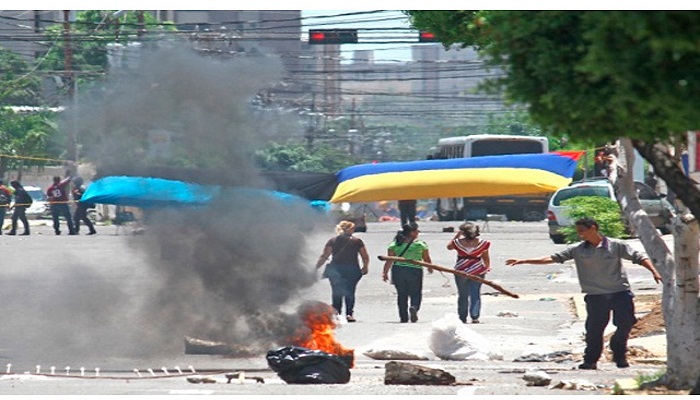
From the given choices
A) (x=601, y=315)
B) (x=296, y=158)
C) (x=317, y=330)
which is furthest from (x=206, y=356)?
(x=296, y=158)

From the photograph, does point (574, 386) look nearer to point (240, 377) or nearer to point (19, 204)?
point (240, 377)

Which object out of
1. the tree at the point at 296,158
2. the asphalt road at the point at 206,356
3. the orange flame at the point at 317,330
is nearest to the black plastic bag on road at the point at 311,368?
the asphalt road at the point at 206,356

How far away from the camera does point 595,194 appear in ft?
115

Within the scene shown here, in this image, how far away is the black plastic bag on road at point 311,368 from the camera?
12500mm

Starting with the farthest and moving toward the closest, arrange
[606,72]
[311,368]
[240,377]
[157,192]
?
1. [157,192]
2. [240,377]
3. [311,368]
4. [606,72]

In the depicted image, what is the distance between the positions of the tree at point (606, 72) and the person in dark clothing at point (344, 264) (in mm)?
8990

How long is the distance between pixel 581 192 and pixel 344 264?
18.1 meters

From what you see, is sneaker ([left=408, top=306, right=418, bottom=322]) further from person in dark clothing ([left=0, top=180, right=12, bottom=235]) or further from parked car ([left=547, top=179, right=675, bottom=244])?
person in dark clothing ([left=0, top=180, right=12, bottom=235])

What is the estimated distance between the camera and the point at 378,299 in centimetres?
2334

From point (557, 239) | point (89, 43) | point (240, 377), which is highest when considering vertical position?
point (89, 43)

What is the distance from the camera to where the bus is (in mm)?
46031

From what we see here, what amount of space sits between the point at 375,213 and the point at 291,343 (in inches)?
1624

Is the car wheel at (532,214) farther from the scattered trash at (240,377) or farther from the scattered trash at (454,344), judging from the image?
the scattered trash at (240,377)

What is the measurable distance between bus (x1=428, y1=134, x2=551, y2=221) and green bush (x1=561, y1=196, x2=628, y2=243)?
49.2ft
